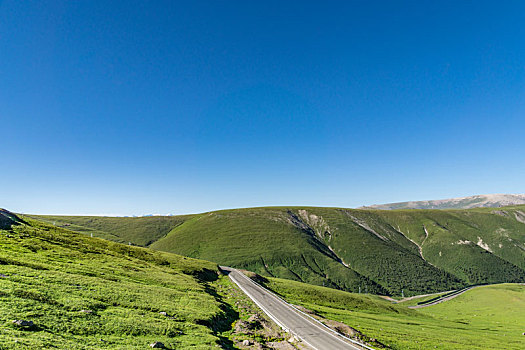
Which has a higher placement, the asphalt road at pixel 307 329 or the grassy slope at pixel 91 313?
the grassy slope at pixel 91 313

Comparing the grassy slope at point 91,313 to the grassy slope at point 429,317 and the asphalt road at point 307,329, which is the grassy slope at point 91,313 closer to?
the asphalt road at point 307,329

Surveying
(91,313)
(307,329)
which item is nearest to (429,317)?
(307,329)

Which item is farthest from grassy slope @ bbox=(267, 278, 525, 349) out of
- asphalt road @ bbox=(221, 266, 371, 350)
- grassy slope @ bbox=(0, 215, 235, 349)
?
grassy slope @ bbox=(0, 215, 235, 349)

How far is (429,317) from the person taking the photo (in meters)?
119

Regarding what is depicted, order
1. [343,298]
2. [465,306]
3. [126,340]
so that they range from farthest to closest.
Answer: [465,306]
[343,298]
[126,340]

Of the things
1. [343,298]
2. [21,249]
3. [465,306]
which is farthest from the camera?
[465,306]

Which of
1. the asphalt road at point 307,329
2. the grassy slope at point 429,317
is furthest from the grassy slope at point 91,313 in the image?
the grassy slope at point 429,317

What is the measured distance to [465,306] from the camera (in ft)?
525

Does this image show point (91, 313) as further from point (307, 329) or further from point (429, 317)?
point (429, 317)

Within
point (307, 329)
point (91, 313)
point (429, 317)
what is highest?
point (91, 313)

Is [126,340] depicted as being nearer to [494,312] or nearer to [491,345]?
[491,345]

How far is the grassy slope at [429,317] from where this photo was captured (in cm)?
5722

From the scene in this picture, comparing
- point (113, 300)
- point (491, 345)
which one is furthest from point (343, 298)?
point (113, 300)

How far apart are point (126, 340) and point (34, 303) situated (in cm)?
1119
